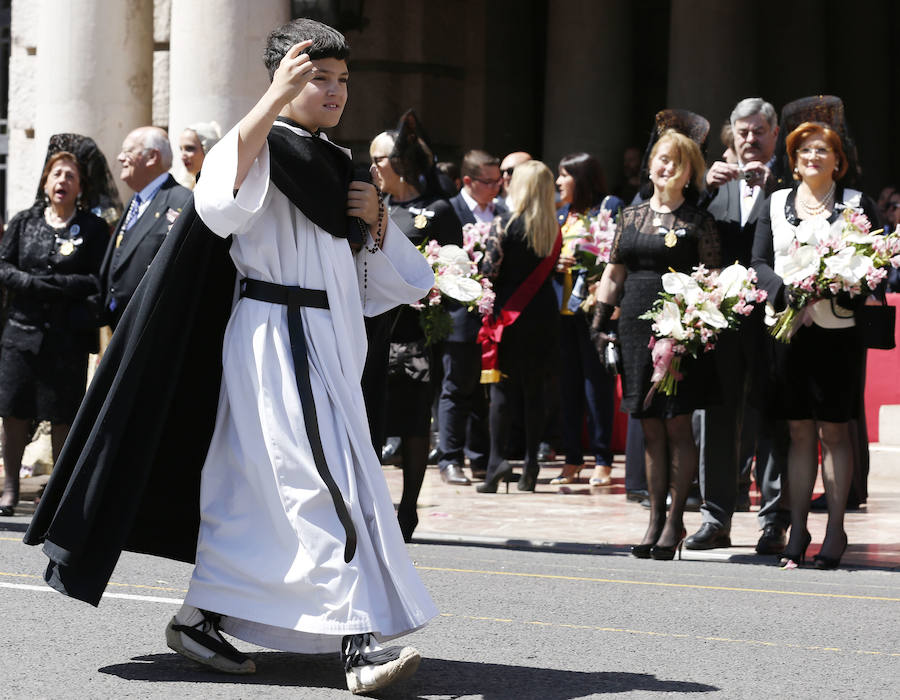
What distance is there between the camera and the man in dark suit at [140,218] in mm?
9289

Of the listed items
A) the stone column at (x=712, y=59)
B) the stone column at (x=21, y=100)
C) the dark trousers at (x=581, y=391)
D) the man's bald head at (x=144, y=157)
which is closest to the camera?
the man's bald head at (x=144, y=157)

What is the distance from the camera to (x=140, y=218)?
30.6 feet

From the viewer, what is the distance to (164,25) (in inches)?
543

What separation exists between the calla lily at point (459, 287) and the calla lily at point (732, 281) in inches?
59.5

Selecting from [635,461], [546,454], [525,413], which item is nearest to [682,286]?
[635,461]

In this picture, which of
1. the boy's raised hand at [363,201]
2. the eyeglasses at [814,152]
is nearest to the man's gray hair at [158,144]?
the eyeglasses at [814,152]

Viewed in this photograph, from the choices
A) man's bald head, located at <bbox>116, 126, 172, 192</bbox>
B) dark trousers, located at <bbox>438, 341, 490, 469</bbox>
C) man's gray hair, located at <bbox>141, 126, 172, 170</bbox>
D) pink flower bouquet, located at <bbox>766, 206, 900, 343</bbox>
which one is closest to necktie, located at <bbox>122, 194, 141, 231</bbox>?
man's bald head, located at <bbox>116, 126, 172, 192</bbox>

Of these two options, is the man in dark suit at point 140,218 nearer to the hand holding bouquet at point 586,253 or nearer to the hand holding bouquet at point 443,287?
the hand holding bouquet at point 443,287

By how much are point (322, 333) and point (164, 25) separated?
29.7 ft

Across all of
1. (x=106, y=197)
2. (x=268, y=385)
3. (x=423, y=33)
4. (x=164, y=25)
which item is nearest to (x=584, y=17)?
(x=423, y=33)

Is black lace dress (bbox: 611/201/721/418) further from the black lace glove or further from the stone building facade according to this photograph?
the stone building facade

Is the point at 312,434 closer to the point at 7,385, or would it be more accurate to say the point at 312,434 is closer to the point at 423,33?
the point at 7,385

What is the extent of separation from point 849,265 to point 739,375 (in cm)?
132

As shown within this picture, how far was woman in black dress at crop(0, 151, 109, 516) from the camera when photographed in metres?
9.80
